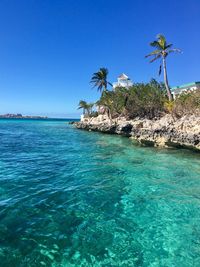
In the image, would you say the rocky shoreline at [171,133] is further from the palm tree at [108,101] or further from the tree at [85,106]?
the tree at [85,106]

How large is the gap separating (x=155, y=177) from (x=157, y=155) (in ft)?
21.8

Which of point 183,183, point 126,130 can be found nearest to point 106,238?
point 183,183

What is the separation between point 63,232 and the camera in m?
6.55

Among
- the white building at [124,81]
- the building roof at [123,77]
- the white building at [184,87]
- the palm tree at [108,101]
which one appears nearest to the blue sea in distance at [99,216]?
the palm tree at [108,101]

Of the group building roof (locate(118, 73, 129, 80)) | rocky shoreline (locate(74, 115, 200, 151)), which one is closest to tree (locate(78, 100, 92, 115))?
building roof (locate(118, 73, 129, 80))

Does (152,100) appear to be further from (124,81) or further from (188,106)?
(124,81)

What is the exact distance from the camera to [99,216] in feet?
25.1

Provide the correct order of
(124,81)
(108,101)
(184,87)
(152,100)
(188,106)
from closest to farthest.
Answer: (188,106) < (152,100) < (108,101) < (184,87) < (124,81)

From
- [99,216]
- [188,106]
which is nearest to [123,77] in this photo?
[188,106]

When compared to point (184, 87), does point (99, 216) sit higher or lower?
lower

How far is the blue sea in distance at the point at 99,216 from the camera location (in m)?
5.55

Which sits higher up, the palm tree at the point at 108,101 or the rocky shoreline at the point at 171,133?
the palm tree at the point at 108,101

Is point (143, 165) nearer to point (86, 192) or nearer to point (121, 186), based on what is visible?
point (121, 186)

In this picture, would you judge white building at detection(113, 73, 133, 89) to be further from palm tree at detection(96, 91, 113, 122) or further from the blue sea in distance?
the blue sea in distance
